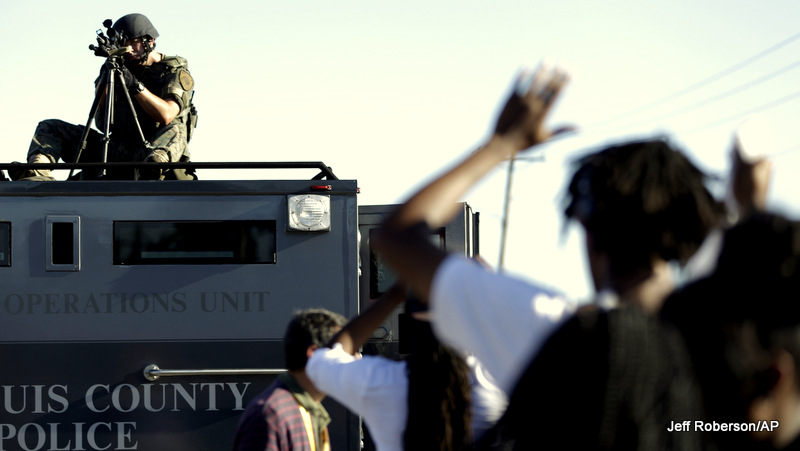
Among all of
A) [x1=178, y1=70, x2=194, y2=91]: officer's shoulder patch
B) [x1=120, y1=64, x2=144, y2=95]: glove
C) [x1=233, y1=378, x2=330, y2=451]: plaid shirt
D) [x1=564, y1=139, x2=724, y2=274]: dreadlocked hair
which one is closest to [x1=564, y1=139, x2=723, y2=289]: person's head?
[x1=564, y1=139, x2=724, y2=274]: dreadlocked hair

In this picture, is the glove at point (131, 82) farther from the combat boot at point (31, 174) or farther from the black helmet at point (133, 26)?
the combat boot at point (31, 174)

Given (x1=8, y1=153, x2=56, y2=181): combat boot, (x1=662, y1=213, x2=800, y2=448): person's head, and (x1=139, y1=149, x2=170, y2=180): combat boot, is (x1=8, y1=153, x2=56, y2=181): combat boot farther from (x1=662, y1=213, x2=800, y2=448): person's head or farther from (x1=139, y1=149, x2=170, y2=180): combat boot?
(x1=662, y1=213, x2=800, y2=448): person's head

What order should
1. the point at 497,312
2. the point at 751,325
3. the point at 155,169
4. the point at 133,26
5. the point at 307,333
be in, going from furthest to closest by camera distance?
the point at 133,26, the point at 155,169, the point at 307,333, the point at 497,312, the point at 751,325

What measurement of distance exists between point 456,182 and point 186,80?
19.0 ft

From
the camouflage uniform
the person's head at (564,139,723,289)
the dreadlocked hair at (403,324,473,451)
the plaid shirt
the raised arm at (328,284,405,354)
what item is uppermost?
the camouflage uniform

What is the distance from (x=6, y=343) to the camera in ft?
18.3

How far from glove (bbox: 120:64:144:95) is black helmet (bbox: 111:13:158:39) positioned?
35 centimetres

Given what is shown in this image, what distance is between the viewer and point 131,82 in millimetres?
6539

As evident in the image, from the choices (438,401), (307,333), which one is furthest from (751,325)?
(307,333)

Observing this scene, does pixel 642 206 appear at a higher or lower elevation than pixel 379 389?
higher

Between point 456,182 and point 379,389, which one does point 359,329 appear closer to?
point 379,389

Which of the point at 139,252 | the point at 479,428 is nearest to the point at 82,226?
the point at 139,252

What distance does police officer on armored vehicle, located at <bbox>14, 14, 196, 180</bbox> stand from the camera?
6.59 m


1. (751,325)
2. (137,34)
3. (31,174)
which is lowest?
(751,325)
